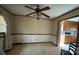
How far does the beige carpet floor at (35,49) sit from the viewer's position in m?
1.37

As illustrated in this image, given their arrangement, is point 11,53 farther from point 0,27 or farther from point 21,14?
point 21,14

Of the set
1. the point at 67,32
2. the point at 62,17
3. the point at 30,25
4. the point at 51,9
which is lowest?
the point at 67,32

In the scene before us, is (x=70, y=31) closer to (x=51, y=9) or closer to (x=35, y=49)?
(x=51, y=9)

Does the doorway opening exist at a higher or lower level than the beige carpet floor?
higher

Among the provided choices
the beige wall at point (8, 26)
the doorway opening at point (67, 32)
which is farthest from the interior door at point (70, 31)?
the beige wall at point (8, 26)

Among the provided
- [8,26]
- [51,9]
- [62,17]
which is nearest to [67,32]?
[62,17]

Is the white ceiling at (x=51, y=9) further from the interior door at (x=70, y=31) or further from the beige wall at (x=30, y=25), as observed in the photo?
the interior door at (x=70, y=31)

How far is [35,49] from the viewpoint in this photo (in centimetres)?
145

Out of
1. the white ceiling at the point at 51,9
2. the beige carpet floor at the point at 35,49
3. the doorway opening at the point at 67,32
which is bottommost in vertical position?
the beige carpet floor at the point at 35,49

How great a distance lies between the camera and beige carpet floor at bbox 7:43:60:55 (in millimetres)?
1367

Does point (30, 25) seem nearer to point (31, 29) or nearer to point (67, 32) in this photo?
point (31, 29)

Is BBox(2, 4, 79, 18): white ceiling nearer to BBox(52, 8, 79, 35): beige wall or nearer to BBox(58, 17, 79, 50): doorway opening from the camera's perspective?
BBox(52, 8, 79, 35): beige wall

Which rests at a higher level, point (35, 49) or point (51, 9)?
point (51, 9)

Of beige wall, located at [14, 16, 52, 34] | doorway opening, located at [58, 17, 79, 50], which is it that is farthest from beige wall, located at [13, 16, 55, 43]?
doorway opening, located at [58, 17, 79, 50]
